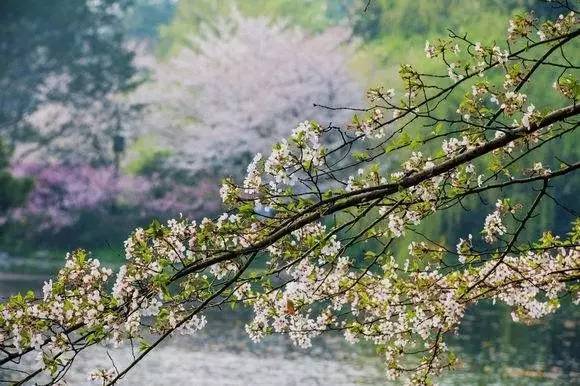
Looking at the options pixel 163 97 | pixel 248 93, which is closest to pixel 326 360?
pixel 248 93

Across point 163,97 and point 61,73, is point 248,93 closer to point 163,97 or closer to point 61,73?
point 163,97

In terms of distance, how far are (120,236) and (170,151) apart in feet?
14.4

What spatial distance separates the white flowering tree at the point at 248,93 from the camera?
3219 cm

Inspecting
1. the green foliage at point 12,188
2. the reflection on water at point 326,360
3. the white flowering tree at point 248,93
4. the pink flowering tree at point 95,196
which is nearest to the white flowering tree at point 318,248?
the reflection on water at point 326,360

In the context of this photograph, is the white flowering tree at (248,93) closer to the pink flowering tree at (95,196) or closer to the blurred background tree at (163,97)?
the blurred background tree at (163,97)

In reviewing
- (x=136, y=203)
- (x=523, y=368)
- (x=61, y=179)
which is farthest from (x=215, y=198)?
(x=523, y=368)

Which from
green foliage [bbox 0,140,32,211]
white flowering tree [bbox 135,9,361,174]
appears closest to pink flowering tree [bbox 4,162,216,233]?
white flowering tree [bbox 135,9,361,174]

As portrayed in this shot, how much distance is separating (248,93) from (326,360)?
19.4m

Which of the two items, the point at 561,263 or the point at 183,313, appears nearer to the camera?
the point at 183,313

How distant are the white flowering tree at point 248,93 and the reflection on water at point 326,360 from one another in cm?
1435

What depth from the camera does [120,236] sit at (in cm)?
3080

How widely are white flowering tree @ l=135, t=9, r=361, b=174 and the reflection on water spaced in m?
14.3

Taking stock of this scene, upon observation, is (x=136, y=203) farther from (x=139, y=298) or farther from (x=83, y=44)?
(x=139, y=298)

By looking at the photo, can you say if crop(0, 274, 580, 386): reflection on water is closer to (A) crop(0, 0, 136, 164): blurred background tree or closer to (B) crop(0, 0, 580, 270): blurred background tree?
(B) crop(0, 0, 580, 270): blurred background tree
